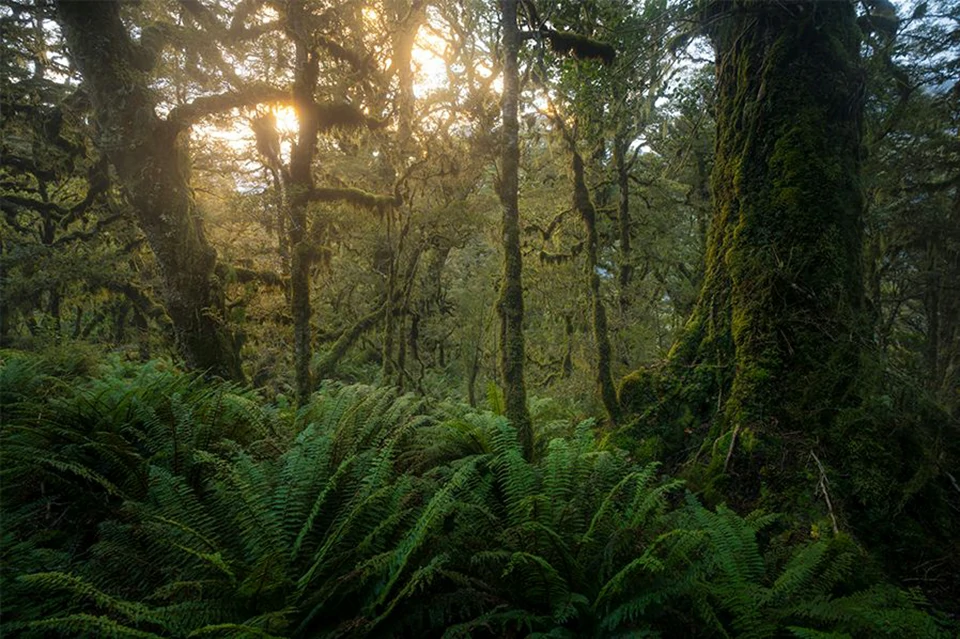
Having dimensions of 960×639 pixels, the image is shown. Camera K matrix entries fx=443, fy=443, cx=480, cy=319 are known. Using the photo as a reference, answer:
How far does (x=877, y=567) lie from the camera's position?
10.3 ft

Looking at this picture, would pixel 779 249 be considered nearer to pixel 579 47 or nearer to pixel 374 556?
pixel 579 47

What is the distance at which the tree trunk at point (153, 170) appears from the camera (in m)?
5.81

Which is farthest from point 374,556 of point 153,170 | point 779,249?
point 153,170

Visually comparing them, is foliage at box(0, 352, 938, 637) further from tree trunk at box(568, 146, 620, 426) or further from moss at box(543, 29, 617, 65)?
moss at box(543, 29, 617, 65)

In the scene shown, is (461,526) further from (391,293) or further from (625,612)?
(391,293)

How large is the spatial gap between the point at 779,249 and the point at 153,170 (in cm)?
792

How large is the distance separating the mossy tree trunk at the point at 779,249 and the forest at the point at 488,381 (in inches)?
1.3

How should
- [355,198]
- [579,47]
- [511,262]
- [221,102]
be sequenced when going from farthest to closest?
1. [355,198]
2. [221,102]
3. [579,47]
4. [511,262]

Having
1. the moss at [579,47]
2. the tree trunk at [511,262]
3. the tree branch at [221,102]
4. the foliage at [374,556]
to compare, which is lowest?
the foliage at [374,556]

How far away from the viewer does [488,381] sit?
5637 millimetres

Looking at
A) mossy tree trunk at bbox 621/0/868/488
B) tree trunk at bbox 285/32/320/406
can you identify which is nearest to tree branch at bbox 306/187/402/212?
tree trunk at bbox 285/32/320/406

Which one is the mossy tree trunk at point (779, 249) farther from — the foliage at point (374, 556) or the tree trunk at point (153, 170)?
the tree trunk at point (153, 170)

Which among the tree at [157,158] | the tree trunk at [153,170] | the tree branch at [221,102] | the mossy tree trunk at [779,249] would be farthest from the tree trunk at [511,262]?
the tree trunk at [153,170]

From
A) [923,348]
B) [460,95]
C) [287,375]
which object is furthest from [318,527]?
[923,348]
